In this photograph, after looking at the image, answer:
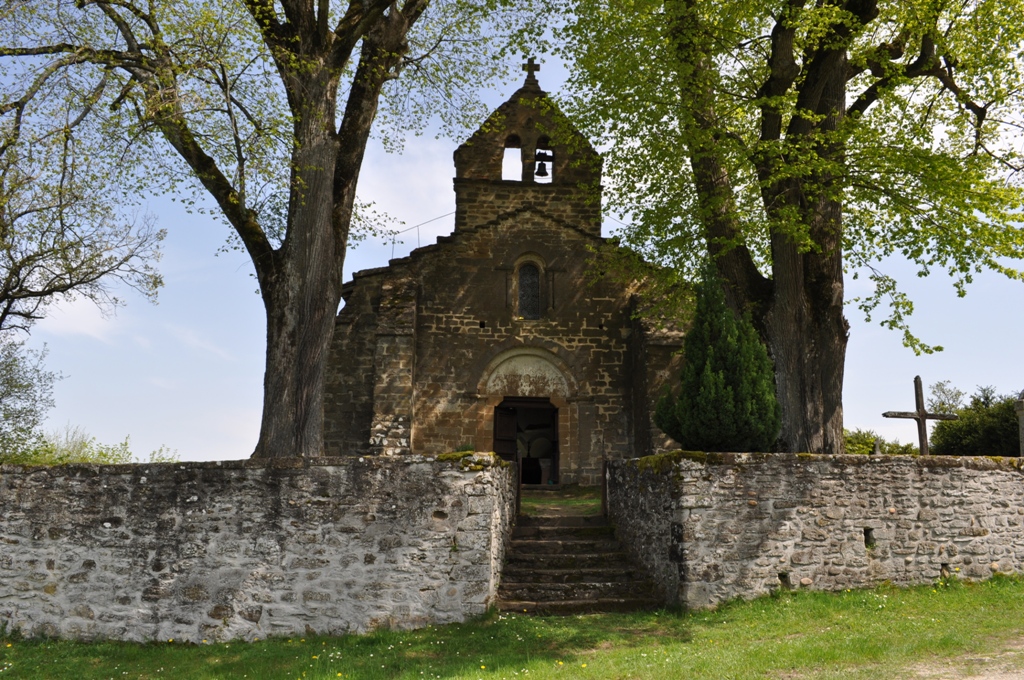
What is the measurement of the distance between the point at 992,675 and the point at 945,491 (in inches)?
158

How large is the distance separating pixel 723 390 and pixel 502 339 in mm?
7780

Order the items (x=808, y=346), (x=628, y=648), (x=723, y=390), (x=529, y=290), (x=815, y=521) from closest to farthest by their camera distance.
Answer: (x=628, y=648)
(x=815, y=521)
(x=723, y=390)
(x=808, y=346)
(x=529, y=290)

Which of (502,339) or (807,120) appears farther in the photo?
(502,339)

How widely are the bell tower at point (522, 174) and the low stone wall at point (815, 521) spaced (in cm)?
911

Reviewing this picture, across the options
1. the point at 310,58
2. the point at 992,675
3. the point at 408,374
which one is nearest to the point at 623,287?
the point at 408,374

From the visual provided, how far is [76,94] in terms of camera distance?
1086 cm

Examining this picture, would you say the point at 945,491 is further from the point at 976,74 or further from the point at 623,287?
the point at 623,287

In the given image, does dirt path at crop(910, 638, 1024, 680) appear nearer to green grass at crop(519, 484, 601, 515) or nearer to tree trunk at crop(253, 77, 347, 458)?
green grass at crop(519, 484, 601, 515)

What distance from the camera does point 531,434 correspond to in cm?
2070

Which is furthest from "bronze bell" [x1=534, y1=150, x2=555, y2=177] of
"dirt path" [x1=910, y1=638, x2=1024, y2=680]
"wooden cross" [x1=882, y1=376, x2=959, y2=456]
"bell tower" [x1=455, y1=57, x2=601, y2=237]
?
"dirt path" [x1=910, y1=638, x2=1024, y2=680]

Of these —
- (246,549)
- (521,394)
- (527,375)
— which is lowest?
(246,549)

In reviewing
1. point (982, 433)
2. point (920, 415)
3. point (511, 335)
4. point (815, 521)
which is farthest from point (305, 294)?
point (982, 433)

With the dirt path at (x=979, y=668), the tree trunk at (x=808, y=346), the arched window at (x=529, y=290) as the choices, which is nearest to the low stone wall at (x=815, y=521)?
the tree trunk at (x=808, y=346)

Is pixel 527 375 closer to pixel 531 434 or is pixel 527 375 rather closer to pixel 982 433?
pixel 531 434
